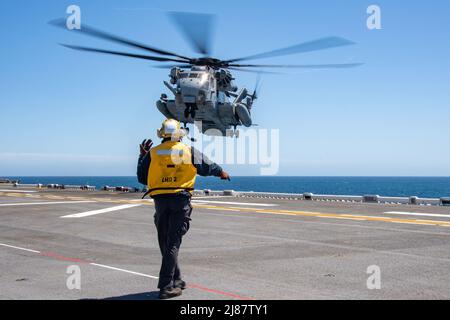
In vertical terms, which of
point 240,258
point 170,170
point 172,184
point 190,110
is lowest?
point 240,258

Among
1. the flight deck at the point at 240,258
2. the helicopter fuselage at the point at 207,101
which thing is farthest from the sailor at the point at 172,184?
the helicopter fuselage at the point at 207,101

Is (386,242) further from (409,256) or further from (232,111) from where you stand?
(232,111)

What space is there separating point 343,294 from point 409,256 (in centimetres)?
345

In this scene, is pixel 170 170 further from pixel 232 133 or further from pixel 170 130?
pixel 232 133

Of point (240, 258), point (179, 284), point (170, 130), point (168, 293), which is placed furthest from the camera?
point (240, 258)

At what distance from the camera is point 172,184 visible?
6.27m

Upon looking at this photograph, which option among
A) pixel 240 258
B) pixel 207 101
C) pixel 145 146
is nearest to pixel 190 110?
pixel 207 101

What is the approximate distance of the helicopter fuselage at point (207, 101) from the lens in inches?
907

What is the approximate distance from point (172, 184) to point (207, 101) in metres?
17.5

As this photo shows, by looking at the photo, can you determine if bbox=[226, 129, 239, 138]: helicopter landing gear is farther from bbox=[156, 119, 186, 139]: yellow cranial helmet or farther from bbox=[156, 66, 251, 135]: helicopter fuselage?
bbox=[156, 119, 186, 139]: yellow cranial helmet

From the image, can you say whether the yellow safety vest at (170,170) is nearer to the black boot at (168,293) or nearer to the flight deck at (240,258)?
the black boot at (168,293)

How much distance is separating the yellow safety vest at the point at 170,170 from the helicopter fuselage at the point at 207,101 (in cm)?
1675

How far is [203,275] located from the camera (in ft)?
23.7
